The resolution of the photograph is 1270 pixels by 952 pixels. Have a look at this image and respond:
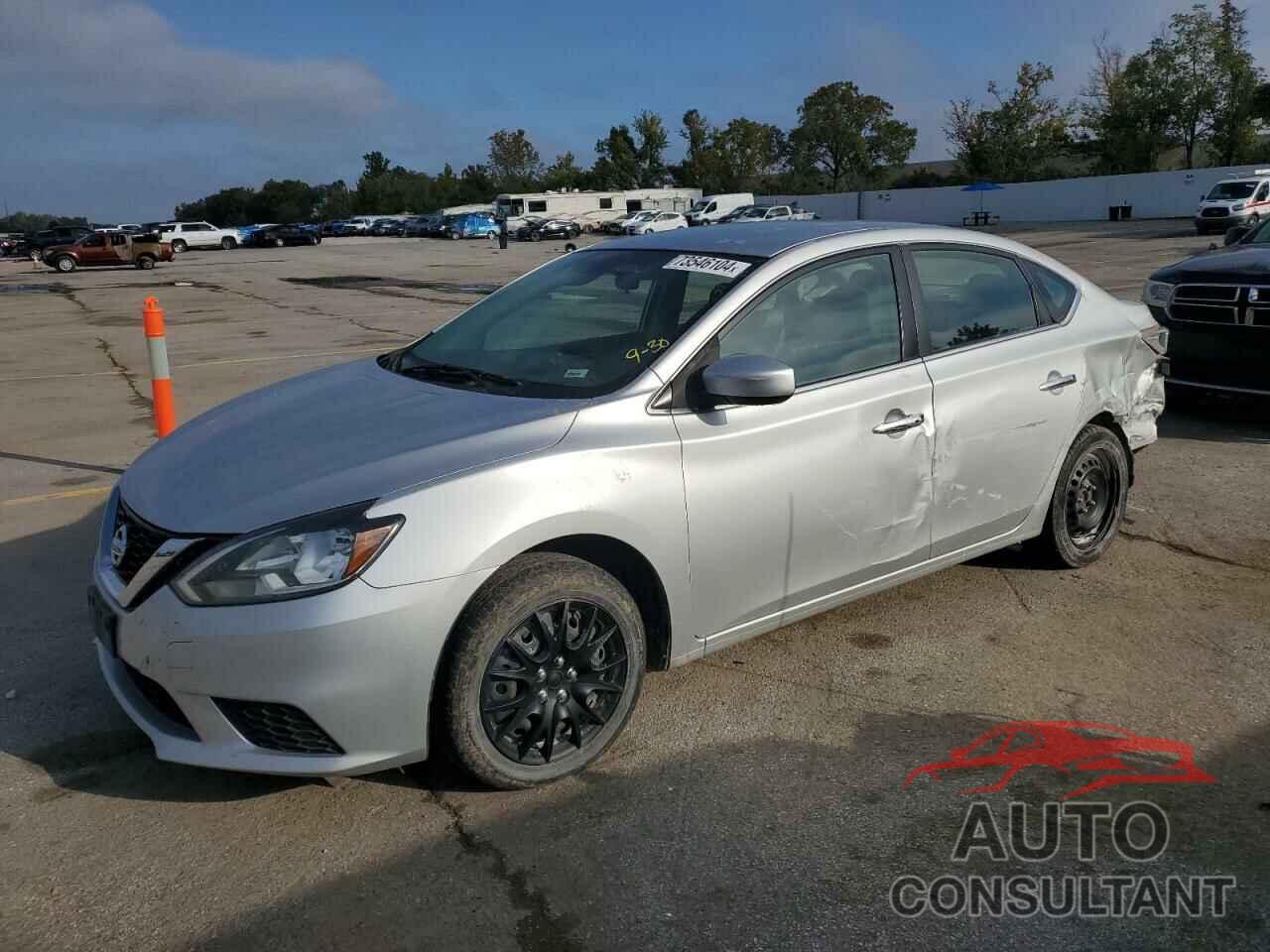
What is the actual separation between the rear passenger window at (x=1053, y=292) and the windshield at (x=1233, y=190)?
38794mm

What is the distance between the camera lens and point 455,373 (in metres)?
4.00

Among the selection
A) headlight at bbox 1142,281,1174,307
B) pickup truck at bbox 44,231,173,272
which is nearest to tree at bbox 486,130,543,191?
pickup truck at bbox 44,231,173,272

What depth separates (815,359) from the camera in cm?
395

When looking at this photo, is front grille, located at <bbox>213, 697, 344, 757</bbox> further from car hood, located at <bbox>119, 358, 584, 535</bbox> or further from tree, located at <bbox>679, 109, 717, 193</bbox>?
tree, located at <bbox>679, 109, 717, 193</bbox>

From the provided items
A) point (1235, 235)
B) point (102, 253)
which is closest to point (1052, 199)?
point (102, 253)

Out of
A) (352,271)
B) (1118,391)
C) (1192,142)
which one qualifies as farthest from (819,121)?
(1118,391)

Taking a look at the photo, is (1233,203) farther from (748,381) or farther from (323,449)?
(323,449)

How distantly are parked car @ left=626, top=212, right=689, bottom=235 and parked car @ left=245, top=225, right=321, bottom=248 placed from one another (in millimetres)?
19005

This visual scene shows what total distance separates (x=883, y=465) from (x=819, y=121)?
99621mm

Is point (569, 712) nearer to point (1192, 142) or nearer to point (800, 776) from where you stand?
point (800, 776)

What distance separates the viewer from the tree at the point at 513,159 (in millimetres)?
127688

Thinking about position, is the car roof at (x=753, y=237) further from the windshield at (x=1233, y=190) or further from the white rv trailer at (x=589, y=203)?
the white rv trailer at (x=589, y=203)

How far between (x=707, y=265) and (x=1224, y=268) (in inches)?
220

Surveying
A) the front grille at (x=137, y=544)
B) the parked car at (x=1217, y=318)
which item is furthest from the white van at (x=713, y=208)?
the front grille at (x=137, y=544)
